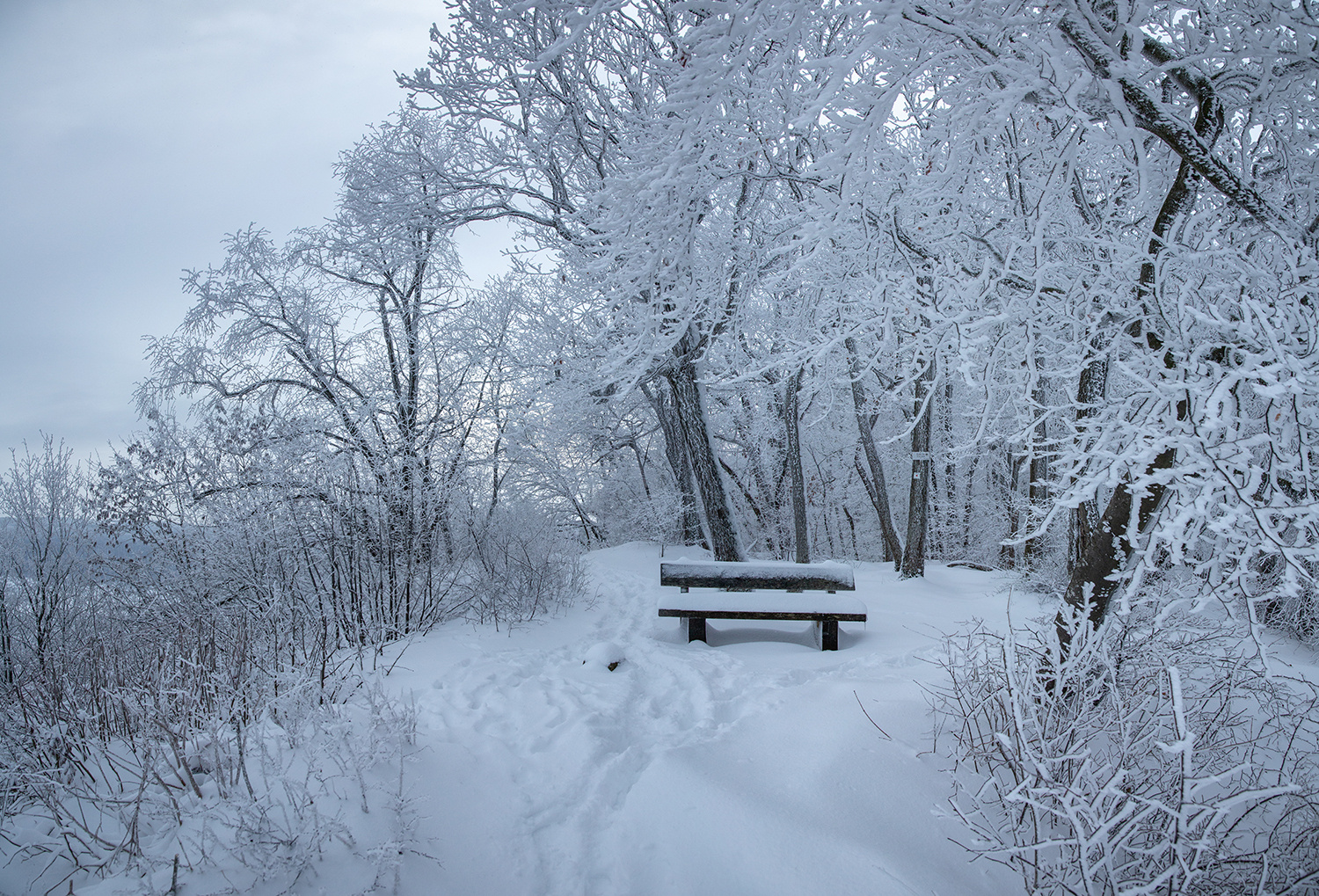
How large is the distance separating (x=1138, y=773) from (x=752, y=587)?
330cm

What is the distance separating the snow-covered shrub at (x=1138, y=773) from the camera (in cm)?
159

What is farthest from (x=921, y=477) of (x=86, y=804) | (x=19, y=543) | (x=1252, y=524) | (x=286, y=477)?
(x=19, y=543)

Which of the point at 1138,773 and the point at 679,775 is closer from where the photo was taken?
the point at 1138,773

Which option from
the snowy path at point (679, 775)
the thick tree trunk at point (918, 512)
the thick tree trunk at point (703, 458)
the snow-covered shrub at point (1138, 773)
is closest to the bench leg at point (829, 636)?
the snowy path at point (679, 775)

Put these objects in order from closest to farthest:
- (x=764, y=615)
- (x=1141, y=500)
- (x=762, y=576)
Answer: (x=1141, y=500) → (x=764, y=615) → (x=762, y=576)

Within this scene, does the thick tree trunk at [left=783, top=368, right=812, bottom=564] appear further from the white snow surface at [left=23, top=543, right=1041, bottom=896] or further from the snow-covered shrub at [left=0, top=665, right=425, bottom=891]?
the snow-covered shrub at [left=0, top=665, right=425, bottom=891]

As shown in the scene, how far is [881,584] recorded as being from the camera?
7.65 meters

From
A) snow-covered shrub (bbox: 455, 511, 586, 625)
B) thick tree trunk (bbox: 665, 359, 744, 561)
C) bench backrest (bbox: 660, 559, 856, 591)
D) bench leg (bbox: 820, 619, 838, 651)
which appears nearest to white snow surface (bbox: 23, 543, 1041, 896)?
bench leg (bbox: 820, 619, 838, 651)

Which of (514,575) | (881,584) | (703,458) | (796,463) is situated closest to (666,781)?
(514,575)

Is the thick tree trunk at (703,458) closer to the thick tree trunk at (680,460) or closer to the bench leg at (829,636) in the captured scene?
the thick tree trunk at (680,460)

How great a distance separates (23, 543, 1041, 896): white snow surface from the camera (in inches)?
85.8

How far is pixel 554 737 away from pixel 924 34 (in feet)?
12.5

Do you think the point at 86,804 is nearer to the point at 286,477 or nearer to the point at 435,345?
the point at 286,477

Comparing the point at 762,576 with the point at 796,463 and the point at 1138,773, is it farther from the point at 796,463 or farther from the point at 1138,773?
the point at 796,463
